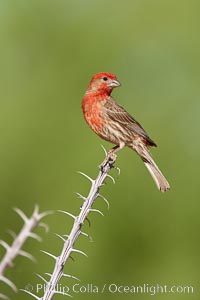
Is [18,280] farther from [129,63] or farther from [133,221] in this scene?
[129,63]

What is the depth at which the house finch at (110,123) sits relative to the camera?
27.1 feet

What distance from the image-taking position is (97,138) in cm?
1378

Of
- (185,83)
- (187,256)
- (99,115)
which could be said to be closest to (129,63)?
(185,83)

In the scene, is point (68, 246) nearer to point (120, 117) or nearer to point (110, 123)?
→ point (110, 123)

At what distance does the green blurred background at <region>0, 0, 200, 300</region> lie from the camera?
12.2 metres

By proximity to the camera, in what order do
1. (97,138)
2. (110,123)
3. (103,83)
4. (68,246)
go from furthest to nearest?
(97,138) < (103,83) < (110,123) < (68,246)

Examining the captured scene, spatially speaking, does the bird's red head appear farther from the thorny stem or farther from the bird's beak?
Result: the thorny stem

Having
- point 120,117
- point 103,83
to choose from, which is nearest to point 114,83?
point 103,83

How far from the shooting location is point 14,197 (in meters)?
13.5

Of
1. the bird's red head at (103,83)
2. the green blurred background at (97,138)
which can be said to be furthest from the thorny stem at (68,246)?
the green blurred background at (97,138)

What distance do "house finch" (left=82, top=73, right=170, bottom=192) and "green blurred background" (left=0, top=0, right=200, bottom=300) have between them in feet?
8.79

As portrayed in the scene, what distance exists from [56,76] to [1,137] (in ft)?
4.92

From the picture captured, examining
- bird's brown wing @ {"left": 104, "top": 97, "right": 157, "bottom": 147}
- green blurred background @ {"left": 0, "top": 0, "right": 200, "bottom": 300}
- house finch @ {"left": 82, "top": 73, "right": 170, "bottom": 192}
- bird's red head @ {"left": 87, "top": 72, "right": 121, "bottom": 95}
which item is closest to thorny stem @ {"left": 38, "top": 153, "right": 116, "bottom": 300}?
house finch @ {"left": 82, "top": 73, "right": 170, "bottom": 192}

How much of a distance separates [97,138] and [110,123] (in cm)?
542
